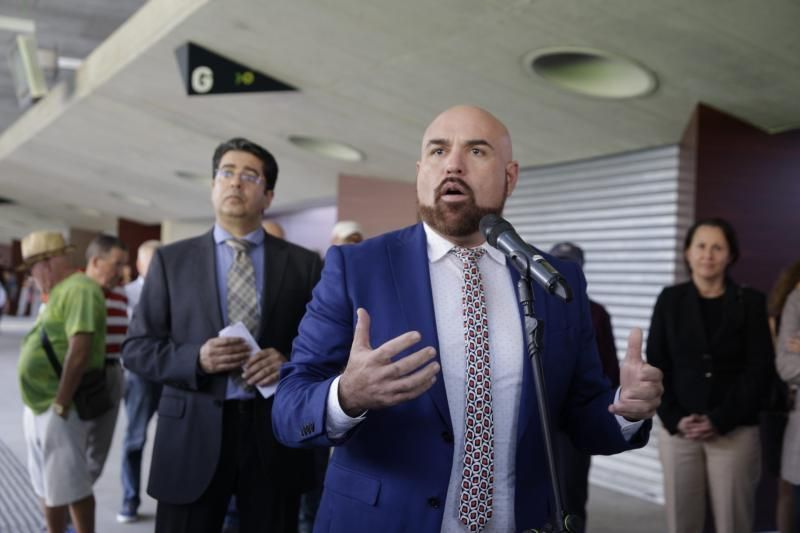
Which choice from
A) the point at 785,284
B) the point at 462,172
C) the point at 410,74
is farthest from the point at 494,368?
the point at 410,74

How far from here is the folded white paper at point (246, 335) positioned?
270cm

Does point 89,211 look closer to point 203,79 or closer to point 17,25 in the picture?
point 17,25

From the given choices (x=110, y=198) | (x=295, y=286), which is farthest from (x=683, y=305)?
(x=110, y=198)

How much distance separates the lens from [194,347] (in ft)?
9.04

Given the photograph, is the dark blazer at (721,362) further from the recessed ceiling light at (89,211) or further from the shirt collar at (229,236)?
the recessed ceiling light at (89,211)

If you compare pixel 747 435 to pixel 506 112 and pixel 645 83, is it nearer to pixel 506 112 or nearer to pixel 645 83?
pixel 645 83

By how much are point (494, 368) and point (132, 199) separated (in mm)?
16786

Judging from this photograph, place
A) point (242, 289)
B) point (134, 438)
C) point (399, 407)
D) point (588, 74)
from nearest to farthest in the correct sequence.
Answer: point (399, 407) → point (242, 289) → point (134, 438) → point (588, 74)

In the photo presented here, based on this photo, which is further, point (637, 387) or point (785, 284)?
point (785, 284)

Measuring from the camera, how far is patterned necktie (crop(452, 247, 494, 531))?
177 cm

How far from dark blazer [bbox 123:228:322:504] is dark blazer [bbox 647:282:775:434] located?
191 cm

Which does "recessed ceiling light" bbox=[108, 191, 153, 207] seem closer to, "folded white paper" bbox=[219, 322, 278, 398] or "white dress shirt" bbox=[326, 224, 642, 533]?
"folded white paper" bbox=[219, 322, 278, 398]

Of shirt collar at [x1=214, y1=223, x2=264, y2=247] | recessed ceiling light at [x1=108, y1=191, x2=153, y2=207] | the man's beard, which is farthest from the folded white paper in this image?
recessed ceiling light at [x1=108, y1=191, x2=153, y2=207]

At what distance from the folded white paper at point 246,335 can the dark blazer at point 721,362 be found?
6.86ft
